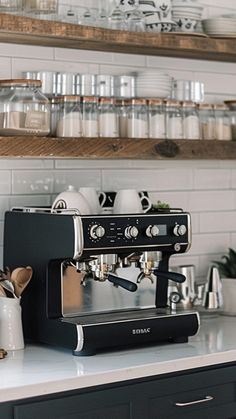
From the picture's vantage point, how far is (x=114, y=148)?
3.57 meters

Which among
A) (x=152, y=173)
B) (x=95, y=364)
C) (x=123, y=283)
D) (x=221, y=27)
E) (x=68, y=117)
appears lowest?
(x=95, y=364)

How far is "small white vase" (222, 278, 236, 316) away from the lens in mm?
3955

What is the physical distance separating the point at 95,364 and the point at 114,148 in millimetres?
892

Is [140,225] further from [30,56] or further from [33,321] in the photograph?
[30,56]

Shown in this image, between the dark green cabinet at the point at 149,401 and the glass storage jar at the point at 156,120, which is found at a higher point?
the glass storage jar at the point at 156,120

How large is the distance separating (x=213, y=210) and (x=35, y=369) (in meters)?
1.54

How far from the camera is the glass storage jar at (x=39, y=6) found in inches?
135

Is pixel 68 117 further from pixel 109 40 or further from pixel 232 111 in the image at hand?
pixel 232 111

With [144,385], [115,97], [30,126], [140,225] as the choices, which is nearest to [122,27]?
[115,97]

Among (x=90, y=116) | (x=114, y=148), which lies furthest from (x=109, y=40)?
(x=114, y=148)

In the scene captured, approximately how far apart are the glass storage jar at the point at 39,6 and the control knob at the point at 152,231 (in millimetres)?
856

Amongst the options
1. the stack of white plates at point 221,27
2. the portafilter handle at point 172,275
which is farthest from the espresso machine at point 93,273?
the stack of white plates at point 221,27

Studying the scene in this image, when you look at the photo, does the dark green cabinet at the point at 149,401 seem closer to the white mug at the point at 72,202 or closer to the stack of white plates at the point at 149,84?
the white mug at the point at 72,202

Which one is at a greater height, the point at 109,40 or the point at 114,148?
the point at 109,40
